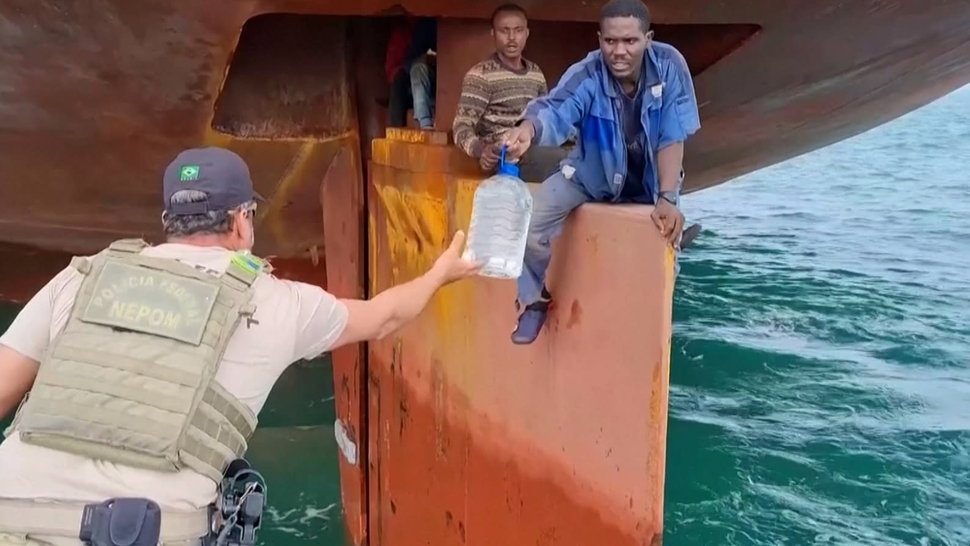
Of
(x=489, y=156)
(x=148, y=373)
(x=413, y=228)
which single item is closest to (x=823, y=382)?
(x=413, y=228)

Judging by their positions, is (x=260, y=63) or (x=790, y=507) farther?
(x=790, y=507)

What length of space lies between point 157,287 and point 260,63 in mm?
3065

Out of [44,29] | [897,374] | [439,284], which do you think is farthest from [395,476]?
[897,374]

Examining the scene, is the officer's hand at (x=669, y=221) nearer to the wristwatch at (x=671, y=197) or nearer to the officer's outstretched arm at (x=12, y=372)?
the wristwatch at (x=671, y=197)

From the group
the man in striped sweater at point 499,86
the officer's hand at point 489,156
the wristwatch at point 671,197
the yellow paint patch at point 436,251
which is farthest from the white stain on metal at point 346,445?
the wristwatch at point 671,197

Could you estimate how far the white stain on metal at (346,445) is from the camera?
5.18 meters

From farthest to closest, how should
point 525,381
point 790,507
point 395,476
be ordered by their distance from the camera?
point 790,507
point 395,476
point 525,381

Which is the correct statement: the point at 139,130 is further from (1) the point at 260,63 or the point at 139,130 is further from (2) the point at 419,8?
(2) the point at 419,8

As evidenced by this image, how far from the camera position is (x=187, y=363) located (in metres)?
2.17

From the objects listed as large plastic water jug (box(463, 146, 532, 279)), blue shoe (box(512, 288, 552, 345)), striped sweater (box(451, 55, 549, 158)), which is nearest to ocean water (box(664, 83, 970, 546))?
blue shoe (box(512, 288, 552, 345))

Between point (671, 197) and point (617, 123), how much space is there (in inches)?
13.2

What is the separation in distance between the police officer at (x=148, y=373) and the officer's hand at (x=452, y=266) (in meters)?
0.63

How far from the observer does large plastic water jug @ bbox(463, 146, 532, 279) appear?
3.40 meters

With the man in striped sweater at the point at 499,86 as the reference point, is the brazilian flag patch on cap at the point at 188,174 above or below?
below
